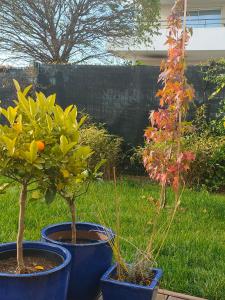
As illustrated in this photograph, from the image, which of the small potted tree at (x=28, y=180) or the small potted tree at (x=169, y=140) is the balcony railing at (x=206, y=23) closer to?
the small potted tree at (x=169, y=140)

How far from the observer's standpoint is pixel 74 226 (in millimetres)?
3119

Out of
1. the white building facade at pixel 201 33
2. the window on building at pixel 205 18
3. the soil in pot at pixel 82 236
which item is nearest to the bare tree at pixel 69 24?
the white building facade at pixel 201 33

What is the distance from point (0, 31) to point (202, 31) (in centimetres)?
1265

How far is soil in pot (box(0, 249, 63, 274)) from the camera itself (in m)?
2.63

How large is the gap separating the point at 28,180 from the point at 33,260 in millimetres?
565

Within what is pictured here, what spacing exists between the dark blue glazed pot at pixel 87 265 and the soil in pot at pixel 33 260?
0.17m

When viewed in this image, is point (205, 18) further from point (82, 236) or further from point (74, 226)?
point (74, 226)

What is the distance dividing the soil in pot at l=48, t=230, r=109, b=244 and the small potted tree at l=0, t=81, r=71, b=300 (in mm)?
467

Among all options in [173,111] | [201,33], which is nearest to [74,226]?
[173,111]

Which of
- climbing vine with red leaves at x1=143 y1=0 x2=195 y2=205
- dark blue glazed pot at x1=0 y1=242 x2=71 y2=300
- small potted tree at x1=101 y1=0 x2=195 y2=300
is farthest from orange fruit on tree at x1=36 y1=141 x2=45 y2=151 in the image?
climbing vine with red leaves at x1=143 y1=0 x2=195 y2=205

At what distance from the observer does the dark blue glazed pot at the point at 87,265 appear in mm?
2990

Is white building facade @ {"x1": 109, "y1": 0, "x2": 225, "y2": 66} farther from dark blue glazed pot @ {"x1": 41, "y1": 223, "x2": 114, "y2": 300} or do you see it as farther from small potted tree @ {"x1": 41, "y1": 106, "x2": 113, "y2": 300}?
dark blue glazed pot @ {"x1": 41, "y1": 223, "x2": 114, "y2": 300}

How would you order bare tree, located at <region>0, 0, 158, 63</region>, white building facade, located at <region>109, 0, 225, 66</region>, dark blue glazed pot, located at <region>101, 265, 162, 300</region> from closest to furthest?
dark blue glazed pot, located at <region>101, 265, 162, 300</region>
bare tree, located at <region>0, 0, 158, 63</region>
white building facade, located at <region>109, 0, 225, 66</region>

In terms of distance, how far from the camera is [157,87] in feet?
28.9
